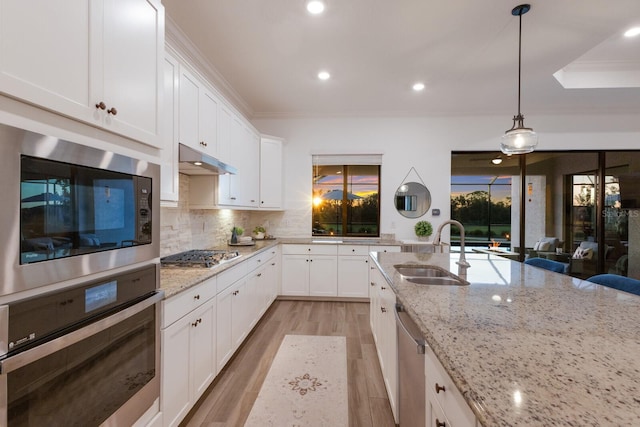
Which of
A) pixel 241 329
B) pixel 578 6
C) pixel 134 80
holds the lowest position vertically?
pixel 241 329

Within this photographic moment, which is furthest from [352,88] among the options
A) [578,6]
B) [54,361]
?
[54,361]

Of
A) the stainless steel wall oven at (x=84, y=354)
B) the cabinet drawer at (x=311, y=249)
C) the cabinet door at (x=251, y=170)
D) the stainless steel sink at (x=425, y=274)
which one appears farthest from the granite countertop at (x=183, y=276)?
the cabinet drawer at (x=311, y=249)

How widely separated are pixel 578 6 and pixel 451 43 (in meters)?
0.88

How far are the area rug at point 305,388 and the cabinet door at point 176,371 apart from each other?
1.43 ft

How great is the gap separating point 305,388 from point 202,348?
0.83 meters

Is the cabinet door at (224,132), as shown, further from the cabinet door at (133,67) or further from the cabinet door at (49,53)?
the cabinet door at (49,53)

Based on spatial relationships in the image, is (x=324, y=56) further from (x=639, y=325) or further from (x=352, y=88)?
(x=639, y=325)

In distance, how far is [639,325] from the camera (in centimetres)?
101

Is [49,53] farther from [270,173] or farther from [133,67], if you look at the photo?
[270,173]

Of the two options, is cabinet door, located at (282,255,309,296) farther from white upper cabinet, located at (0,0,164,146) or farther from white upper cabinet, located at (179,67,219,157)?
white upper cabinet, located at (0,0,164,146)

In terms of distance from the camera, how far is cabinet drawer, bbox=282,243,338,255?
398 cm

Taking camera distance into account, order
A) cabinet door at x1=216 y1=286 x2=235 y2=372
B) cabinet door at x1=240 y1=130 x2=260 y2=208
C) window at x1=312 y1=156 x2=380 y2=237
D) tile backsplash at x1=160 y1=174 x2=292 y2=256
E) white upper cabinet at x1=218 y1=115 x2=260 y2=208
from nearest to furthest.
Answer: cabinet door at x1=216 y1=286 x2=235 y2=372, tile backsplash at x1=160 y1=174 x2=292 y2=256, white upper cabinet at x1=218 y1=115 x2=260 y2=208, cabinet door at x1=240 y1=130 x2=260 y2=208, window at x1=312 y1=156 x2=380 y2=237

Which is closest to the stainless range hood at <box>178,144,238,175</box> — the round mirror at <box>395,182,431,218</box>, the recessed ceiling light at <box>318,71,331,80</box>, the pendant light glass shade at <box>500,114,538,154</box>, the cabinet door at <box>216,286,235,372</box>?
the cabinet door at <box>216,286,235,372</box>

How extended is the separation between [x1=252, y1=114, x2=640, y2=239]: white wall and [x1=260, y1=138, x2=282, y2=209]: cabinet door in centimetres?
26
